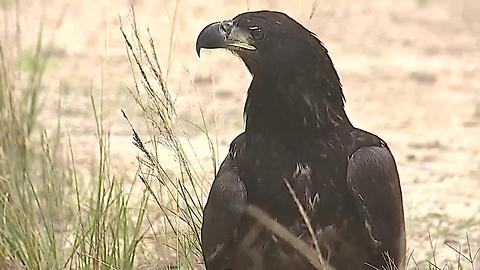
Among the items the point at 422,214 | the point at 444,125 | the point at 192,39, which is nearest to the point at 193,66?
the point at 192,39

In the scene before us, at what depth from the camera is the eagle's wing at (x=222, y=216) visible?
153 inches

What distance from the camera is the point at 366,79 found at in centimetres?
934

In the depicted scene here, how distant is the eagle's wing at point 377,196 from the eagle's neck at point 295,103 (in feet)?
0.56

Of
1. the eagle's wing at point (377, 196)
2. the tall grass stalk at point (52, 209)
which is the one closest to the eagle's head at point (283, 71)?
the eagle's wing at point (377, 196)

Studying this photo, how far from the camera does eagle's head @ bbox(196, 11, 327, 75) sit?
390 centimetres

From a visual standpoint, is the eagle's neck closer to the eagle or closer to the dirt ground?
the eagle

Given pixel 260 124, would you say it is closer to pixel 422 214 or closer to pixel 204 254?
pixel 204 254

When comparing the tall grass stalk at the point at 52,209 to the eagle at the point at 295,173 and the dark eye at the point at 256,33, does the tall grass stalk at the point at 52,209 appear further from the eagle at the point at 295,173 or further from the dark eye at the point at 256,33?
the dark eye at the point at 256,33

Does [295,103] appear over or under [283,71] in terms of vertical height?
under

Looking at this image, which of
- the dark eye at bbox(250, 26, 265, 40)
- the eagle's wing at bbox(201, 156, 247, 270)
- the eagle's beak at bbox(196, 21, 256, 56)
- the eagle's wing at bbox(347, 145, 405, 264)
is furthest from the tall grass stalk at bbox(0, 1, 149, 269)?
the eagle's wing at bbox(347, 145, 405, 264)

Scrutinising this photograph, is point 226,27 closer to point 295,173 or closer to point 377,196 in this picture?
point 295,173

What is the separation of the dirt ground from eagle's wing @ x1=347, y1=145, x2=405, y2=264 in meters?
1.23

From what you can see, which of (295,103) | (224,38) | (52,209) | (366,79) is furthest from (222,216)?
(366,79)

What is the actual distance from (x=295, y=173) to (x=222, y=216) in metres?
0.28
